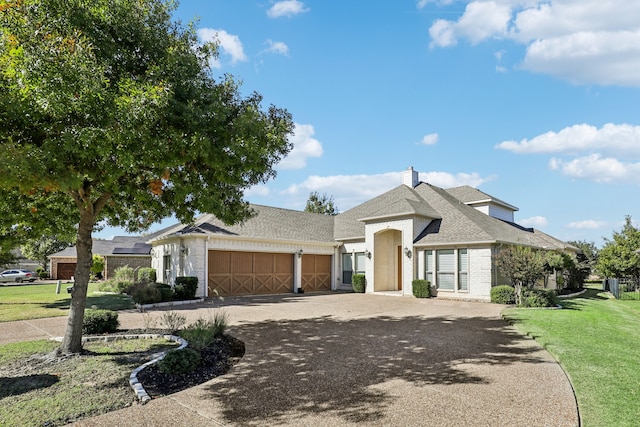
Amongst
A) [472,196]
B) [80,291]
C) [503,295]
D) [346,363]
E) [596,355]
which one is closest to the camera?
[346,363]

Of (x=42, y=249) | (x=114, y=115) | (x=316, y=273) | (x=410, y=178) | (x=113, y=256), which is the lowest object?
(x=316, y=273)

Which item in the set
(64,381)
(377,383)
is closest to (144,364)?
(64,381)

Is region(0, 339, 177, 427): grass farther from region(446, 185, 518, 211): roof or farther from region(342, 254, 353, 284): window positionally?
region(446, 185, 518, 211): roof

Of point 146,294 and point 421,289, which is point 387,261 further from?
point 146,294

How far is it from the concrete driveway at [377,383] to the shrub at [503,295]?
6268 mm

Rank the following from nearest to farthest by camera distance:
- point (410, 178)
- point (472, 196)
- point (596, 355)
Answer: point (596, 355)
point (410, 178)
point (472, 196)

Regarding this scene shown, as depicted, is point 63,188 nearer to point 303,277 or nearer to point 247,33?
point 247,33

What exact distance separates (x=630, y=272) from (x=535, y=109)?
16.9 meters

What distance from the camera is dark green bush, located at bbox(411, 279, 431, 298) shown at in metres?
19.6

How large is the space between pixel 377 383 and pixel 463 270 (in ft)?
46.9

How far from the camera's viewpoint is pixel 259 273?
21.9 meters

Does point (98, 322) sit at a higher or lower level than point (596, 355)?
higher

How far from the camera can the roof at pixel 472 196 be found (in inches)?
1010

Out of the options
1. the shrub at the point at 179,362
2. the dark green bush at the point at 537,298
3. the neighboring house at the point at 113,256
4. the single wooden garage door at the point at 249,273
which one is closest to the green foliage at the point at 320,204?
the neighboring house at the point at 113,256
